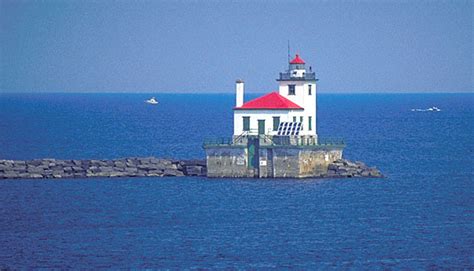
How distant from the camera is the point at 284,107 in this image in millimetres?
77062

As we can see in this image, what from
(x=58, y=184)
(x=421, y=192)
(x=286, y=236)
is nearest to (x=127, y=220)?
(x=286, y=236)

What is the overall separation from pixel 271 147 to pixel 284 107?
10.1 ft

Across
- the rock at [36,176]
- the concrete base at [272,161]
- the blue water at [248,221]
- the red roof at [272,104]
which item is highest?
the red roof at [272,104]

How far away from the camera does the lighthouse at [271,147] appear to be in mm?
75562

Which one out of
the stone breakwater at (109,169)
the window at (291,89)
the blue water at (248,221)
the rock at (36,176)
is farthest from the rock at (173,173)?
the window at (291,89)

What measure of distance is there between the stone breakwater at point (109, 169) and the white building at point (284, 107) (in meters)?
3.84

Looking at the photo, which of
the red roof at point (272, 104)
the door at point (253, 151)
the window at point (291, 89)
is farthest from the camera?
the window at point (291, 89)

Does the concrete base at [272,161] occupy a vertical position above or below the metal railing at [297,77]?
below

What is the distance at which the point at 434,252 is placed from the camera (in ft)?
185

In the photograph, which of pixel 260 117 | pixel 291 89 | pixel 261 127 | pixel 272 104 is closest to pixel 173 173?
pixel 261 127

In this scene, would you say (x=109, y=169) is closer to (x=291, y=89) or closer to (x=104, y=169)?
(x=104, y=169)

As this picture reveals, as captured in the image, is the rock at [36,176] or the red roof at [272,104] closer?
the red roof at [272,104]

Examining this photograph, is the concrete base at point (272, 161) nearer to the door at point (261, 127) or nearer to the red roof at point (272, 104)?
the door at point (261, 127)

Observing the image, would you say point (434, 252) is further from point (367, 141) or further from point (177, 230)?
point (367, 141)
